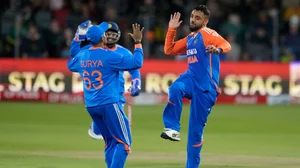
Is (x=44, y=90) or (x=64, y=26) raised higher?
(x=64, y=26)

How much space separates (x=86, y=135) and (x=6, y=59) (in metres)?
9.49

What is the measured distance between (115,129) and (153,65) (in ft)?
56.2

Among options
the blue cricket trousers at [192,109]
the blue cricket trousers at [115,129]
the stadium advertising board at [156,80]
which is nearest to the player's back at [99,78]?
the blue cricket trousers at [115,129]

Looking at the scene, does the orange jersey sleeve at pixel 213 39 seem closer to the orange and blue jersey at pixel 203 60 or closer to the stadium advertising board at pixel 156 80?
the orange and blue jersey at pixel 203 60

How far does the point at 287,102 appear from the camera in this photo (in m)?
29.5

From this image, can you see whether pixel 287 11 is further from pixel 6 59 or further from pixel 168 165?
pixel 168 165

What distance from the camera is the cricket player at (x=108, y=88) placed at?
1204 centimetres

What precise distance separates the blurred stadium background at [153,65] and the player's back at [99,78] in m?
9.19

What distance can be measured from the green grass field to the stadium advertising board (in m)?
0.81

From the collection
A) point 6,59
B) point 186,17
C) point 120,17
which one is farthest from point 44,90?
point 186,17

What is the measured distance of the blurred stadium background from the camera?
79.6ft

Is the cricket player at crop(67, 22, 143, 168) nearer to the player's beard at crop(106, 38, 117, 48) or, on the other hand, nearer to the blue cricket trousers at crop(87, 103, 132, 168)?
the blue cricket trousers at crop(87, 103, 132, 168)

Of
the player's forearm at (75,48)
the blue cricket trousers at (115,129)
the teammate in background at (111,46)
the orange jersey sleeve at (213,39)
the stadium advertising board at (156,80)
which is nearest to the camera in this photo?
the blue cricket trousers at (115,129)

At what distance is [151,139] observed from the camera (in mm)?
19547
